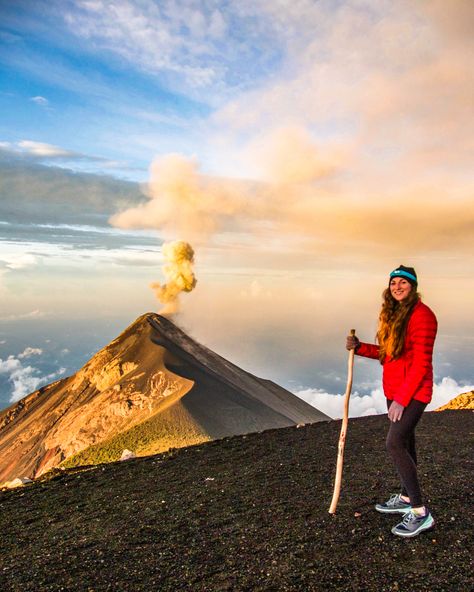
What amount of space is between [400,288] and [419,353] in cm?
94

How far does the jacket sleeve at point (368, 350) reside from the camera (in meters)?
6.59

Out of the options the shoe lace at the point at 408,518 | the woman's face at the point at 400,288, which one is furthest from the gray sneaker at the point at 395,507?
the woman's face at the point at 400,288

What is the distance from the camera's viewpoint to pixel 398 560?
5.50 meters

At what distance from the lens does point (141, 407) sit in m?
54.3

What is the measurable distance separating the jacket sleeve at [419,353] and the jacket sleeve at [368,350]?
2.22 feet

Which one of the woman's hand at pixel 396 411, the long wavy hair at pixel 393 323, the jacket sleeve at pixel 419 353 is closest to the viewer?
the jacket sleeve at pixel 419 353

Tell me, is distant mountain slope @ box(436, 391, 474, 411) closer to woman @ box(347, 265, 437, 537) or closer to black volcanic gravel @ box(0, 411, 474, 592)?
black volcanic gravel @ box(0, 411, 474, 592)

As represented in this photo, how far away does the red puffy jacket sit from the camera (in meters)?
5.80

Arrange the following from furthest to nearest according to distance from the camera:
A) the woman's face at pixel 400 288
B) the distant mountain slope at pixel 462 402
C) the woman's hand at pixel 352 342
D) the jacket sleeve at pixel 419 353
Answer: the distant mountain slope at pixel 462 402, the woman's hand at pixel 352 342, the woman's face at pixel 400 288, the jacket sleeve at pixel 419 353

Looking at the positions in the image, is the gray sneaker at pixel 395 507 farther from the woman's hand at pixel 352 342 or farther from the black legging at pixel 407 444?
the woman's hand at pixel 352 342

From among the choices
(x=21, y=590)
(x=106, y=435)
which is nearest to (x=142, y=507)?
(x=21, y=590)

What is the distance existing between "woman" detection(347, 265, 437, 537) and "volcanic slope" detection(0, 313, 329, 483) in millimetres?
36427

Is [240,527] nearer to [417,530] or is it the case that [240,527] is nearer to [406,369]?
[417,530]

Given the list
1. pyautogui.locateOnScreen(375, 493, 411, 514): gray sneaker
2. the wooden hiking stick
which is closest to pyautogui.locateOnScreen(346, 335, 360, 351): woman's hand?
the wooden hiking stick
